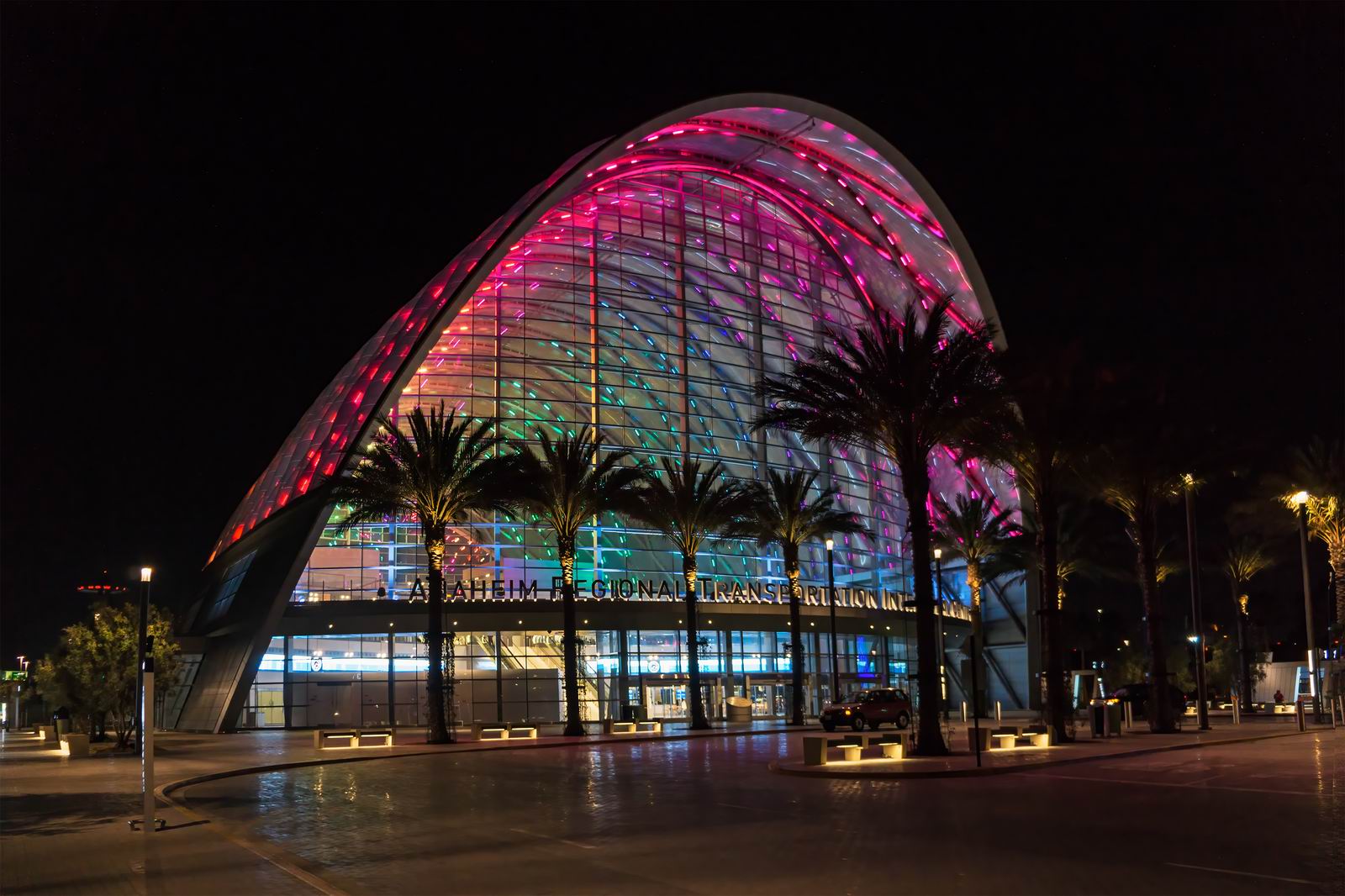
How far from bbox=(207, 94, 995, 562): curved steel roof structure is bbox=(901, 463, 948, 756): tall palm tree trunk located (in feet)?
94.1

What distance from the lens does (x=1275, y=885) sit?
37.2 ft

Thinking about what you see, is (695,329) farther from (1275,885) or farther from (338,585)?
(1275,885)

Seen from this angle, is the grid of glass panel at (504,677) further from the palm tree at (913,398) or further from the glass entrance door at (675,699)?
the palm tree at (913,398)

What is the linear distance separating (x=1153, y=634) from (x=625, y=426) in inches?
1220

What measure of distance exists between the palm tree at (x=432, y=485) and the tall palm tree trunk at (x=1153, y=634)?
2293 centimetres

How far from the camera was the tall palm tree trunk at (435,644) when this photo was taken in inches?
1658

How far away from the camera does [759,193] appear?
74.6 meters

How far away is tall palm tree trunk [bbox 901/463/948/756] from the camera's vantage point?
29578mm

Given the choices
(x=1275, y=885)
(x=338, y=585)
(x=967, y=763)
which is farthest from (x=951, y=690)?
(x=1275, y=885)

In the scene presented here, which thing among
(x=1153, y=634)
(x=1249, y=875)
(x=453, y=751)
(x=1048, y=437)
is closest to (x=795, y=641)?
(x=1153, y=634)

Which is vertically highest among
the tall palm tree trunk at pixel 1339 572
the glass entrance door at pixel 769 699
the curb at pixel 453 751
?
the tall palm tree trunk at pixel 1339 572

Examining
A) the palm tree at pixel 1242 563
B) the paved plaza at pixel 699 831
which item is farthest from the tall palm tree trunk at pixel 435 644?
the palm tree at pixel 1242 563

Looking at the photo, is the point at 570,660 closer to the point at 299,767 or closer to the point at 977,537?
the point at 299,767

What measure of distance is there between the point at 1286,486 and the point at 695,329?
1243 inches
